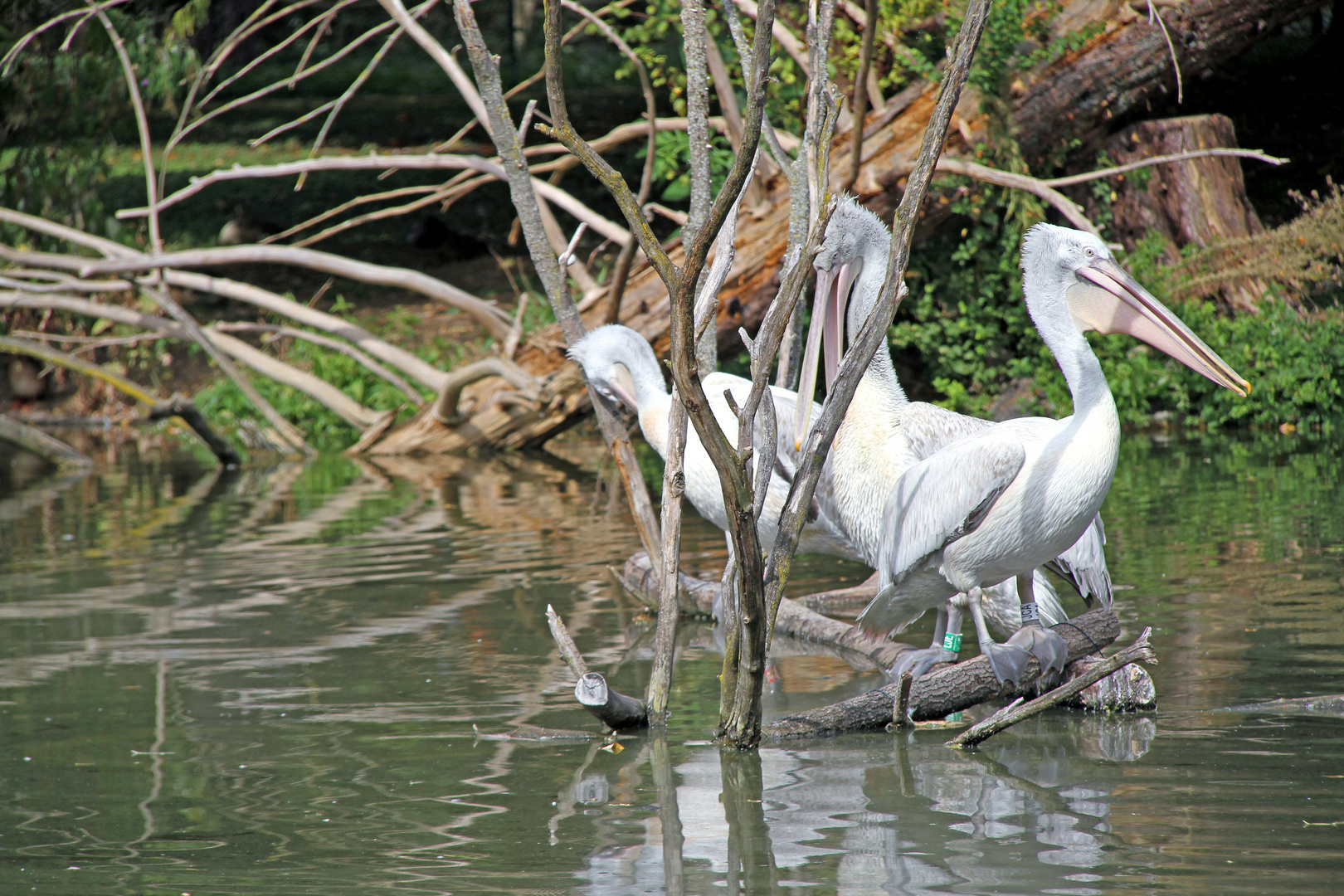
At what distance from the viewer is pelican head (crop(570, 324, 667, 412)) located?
6023 millimetres

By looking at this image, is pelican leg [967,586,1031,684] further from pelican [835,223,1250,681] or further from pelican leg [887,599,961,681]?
pelican leg [887,599,961,681]

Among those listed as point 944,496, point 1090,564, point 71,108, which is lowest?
point 1090,564

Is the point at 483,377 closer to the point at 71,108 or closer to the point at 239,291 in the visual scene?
the point at 239,291

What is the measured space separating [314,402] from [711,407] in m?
10.9

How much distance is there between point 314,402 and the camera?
15.0m

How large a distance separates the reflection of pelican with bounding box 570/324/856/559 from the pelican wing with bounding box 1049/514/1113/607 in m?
0.95

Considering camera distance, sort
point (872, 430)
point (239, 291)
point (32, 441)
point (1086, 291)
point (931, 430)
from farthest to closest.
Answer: point (32, 441) → point (239, 291) → point (931, 430) → point (872, 430) → point (1086, 291)

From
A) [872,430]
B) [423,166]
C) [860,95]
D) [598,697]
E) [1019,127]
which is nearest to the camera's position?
[598,697]

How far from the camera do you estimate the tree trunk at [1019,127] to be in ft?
33.1

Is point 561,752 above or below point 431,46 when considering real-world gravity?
below

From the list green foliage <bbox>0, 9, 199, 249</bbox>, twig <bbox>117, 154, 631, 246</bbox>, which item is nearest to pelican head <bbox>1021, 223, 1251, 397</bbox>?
twig <bbox>117, 154, 631, 246</bbox>

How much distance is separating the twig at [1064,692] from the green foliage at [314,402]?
11.4m

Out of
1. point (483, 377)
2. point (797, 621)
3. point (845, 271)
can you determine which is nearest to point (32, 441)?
point (483, 377)

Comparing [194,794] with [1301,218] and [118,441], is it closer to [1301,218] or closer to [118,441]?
[1301,218]
